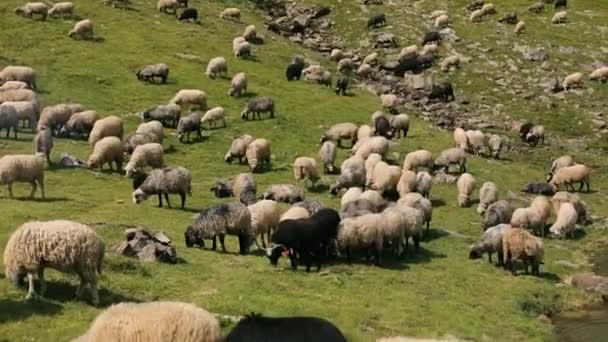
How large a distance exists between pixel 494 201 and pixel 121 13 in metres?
39.9

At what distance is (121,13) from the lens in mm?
61969

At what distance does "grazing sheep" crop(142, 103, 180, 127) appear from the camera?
1654 inches

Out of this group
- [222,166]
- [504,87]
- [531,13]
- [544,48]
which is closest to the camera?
[222,166]

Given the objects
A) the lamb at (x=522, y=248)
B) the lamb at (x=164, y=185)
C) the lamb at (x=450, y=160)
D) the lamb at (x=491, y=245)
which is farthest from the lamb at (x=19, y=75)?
the lamb at (x=522, y=248)

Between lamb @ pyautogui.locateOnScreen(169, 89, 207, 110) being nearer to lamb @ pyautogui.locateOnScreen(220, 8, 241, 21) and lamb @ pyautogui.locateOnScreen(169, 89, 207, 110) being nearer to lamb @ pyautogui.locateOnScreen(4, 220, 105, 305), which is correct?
lamb @ pyautogui.locateOnScreen(220, 8, 241, 21)

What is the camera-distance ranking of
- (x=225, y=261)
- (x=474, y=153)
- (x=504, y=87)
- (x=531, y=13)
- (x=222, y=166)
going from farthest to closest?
(x=531, y=13)
(x=504, y=87)
(x=474, y=153)
(x=222, y=166)
(x=225, y=261)

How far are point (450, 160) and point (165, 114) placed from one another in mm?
16048

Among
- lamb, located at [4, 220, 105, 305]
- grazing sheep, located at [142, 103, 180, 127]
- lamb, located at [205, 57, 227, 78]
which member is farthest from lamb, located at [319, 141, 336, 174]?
lamb, located at [4, 220, 105, 305]

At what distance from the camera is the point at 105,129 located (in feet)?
120

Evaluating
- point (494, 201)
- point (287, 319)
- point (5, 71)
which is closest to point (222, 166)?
point (494, 201)

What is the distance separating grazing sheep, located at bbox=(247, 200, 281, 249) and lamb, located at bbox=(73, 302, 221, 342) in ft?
42.0

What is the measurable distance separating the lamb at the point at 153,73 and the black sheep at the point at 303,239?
27705 millimetres

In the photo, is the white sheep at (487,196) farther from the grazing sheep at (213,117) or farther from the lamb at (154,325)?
the lamb at (154,325)

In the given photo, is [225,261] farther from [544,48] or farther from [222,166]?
[544,48]
